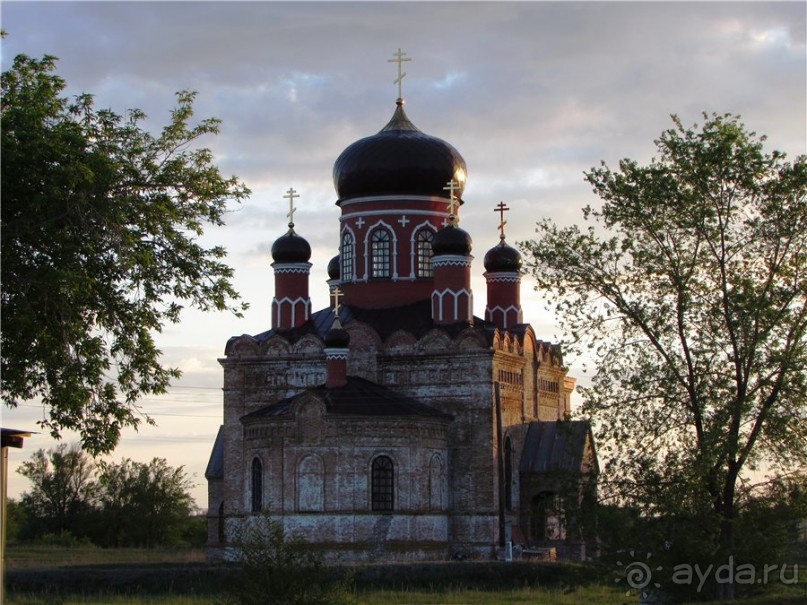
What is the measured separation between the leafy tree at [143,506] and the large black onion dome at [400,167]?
15.9 metres

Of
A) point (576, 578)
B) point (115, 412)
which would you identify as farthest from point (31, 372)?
point (576, 578)

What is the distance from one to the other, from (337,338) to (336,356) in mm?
406

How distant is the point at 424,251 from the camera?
3544 cm

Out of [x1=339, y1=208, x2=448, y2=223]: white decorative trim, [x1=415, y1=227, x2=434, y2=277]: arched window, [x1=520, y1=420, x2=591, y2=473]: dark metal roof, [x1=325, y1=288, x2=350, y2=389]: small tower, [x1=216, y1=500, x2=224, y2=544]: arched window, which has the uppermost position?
[x1=339, y1=208, x2=448, y2=223]: white decorative trim

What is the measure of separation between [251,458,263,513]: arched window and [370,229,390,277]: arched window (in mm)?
6227

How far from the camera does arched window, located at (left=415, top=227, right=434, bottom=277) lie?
35.3 m

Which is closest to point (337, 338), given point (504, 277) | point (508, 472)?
point (508, 472)

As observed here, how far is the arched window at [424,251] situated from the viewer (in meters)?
35.3

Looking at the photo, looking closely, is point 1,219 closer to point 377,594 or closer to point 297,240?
point 377,594

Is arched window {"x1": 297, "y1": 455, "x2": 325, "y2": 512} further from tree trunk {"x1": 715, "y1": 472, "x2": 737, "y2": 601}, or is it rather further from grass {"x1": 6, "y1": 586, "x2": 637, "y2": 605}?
tree trunk {"x1": 715, "y1": 472, "x2": 737, "y2": 601}

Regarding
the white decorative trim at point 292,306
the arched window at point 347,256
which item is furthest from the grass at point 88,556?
the arched window at point 347,256

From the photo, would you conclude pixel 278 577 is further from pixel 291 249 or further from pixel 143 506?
pixel 143 506

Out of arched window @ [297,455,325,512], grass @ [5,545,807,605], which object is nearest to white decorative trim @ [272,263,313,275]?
arched window @ [297,455,325,512]

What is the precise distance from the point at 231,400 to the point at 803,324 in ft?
57.1
